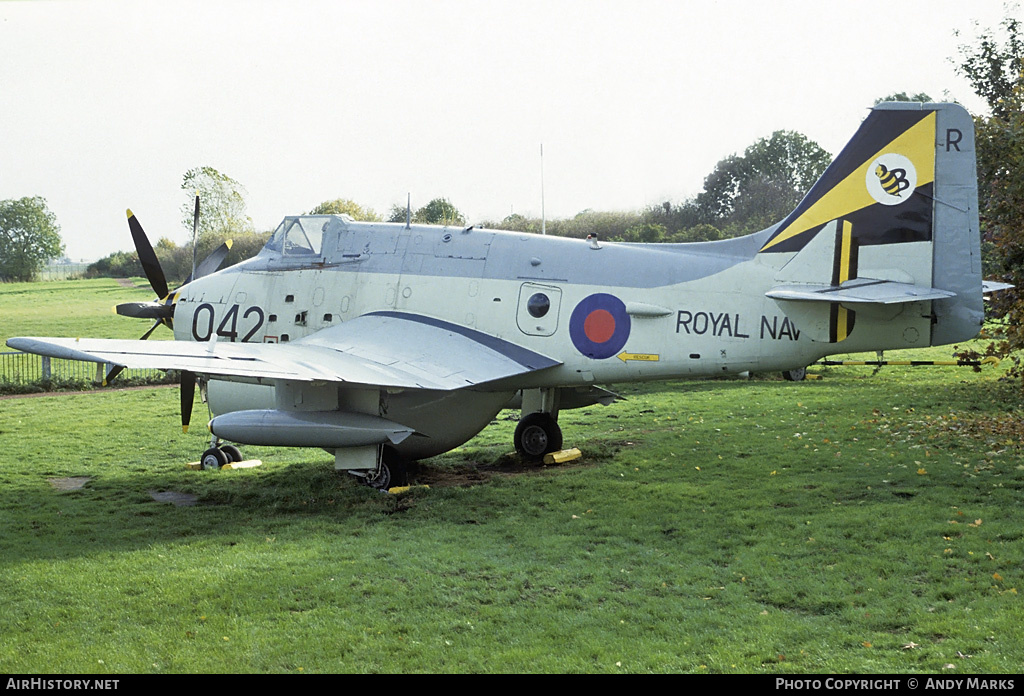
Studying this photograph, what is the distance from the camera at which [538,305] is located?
1150 cm

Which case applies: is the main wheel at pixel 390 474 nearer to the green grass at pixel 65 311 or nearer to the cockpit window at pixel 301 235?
the cockpit window at pixel 301 235

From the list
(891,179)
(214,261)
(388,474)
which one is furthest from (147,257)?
(891,179)

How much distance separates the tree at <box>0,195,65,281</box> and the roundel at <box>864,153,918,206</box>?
4020cm

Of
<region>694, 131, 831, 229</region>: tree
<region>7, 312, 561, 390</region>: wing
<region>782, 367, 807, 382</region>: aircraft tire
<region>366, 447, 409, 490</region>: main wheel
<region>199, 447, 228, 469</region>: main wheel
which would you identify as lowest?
<region>199, 447, 228, 469</region>: main wheel

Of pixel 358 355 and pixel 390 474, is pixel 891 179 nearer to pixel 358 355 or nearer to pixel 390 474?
pixel 358 355

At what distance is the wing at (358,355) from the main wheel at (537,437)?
209 centimetres

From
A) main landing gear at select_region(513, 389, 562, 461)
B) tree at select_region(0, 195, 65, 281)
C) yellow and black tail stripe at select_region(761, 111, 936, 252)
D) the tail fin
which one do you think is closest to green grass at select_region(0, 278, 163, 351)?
tree at select_region(0, 195, 65, 281)

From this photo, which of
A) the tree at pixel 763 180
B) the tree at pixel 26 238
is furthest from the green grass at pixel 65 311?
the tree at pixel 763 180

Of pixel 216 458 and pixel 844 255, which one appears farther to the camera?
pixel 216 458

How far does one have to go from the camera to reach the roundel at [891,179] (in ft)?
34.6

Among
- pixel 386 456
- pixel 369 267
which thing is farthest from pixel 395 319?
pixel 386 456

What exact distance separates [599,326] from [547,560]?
13.6 feet

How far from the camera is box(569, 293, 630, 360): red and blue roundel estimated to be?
36.7ft

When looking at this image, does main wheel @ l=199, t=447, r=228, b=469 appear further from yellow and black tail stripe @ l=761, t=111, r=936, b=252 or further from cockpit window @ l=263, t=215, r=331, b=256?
yellow and black tail stripe @ l=761, t=111, r=936, b=252
